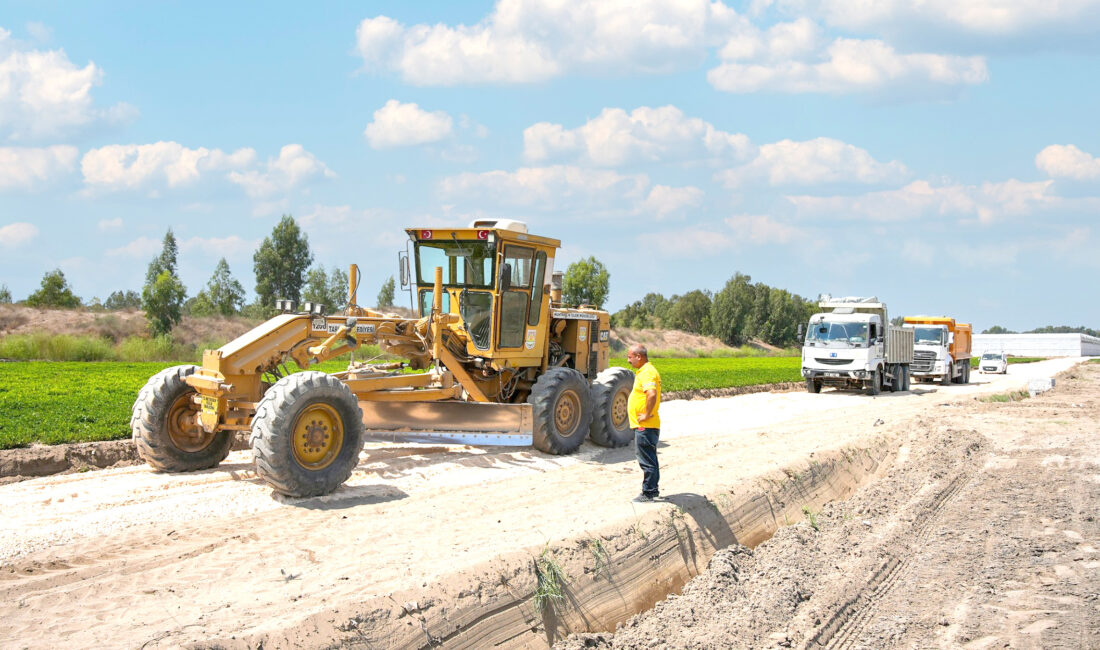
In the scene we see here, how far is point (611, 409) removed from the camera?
12914 mm

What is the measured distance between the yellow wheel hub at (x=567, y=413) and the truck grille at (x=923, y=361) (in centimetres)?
2579

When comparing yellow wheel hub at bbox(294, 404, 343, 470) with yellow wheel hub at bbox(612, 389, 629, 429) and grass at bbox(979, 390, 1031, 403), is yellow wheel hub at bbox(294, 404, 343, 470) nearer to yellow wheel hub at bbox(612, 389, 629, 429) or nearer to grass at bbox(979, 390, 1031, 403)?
yellow wheel hub at bbox(612, 389, 629, 429)

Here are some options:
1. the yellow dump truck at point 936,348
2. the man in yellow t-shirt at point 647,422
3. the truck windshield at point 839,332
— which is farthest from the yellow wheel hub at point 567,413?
the yellow dump truck at point 936,348

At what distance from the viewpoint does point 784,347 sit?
95.3m

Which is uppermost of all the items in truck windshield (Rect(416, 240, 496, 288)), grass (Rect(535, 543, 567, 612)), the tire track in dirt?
truck windshield (Rect(416, 240, 496, 288))

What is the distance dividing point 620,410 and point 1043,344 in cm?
8798

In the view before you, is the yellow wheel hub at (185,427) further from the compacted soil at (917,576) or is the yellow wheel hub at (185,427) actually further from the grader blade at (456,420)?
the compacted soil at (917,576)

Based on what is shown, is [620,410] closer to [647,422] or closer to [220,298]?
[647,422]

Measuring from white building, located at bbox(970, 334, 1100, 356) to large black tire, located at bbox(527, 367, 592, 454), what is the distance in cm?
7983

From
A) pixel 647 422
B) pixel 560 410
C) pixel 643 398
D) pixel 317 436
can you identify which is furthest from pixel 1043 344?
pixel 317 436

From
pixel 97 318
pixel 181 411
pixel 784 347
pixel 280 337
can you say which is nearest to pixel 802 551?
pixel 280 337

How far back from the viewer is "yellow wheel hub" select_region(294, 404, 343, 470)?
8.68 metres

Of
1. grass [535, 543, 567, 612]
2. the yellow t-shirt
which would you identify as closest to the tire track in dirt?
grass [535, 543, 567, 612]

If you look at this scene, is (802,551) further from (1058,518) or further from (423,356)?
(423,356)
